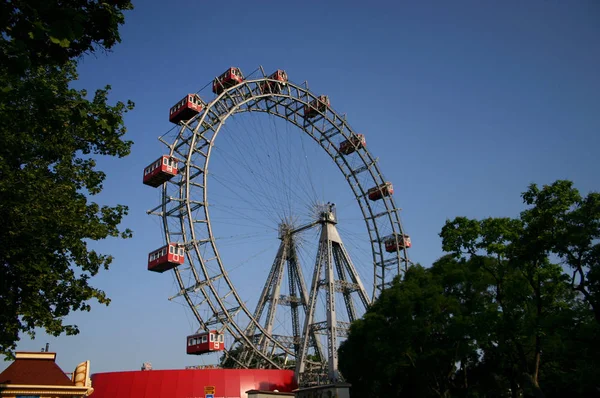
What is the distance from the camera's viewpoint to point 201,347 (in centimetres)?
3644

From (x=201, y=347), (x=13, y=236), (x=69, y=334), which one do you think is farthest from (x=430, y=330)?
(x=13, y=236)

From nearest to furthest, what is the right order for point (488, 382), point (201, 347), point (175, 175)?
point (488, 382)
point (201, 347)
point (175, 175)

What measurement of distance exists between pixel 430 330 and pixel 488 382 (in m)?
8.05

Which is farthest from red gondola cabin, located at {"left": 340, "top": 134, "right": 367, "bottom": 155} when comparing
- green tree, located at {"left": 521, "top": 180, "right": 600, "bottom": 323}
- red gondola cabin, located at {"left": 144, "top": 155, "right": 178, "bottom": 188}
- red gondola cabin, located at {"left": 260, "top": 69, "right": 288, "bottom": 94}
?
green tree, located at {"left": 521, "top": 180, "right": 600, "bottom": 323}

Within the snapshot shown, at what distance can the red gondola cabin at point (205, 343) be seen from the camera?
36000 millimetres

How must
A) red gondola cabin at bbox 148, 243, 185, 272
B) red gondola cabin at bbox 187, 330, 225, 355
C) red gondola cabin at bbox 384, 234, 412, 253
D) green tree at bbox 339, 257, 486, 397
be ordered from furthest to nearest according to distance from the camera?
red gondola cabin at bbox 384, 234, 412, 253 < red gondola cabin at bbox 148, 243, 185, 272 < red gondola cabin at bbox 187, 330, 225, 355 < green tree at bbox 339, 257, 486, 397

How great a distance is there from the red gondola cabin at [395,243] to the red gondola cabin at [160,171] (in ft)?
79.0

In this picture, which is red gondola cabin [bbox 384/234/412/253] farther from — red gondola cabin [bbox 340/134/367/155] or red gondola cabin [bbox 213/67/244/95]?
red gondola cabin [bbox 213/67/244/95]

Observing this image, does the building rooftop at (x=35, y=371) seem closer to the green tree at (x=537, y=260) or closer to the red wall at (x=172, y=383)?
the red wall at (x=172, y=383)

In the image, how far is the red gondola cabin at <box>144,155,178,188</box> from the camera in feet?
124

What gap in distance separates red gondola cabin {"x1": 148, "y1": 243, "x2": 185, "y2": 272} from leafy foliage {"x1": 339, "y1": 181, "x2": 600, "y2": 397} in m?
13.7

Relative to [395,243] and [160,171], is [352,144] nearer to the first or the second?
[395,243]

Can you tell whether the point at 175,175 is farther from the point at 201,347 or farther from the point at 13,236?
the point at 13,236

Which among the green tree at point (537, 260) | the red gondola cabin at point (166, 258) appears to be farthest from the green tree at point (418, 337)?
the red gondola cabin at point (166, 258)
